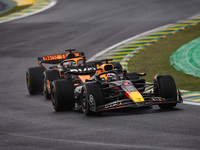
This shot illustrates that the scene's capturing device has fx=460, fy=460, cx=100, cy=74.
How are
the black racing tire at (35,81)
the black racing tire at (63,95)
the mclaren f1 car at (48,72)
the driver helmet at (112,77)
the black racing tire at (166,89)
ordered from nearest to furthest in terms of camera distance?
the black racing tire at (166,89) → the driver helmet at (112,77) → the black racing tire at (63,95) → the mclaren f1 car at (48,72) → the black racing tire at (35,81)

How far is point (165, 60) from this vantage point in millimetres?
22156

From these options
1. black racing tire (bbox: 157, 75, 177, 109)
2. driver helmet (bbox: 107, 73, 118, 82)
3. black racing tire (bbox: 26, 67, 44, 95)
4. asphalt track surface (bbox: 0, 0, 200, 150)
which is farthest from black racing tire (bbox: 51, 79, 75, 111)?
black racing tire (bbox: 26, 67, 44, 95)

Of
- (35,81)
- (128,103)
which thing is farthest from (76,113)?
(35,81)

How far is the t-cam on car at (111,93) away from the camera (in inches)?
490

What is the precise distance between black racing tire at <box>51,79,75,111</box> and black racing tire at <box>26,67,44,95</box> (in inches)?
169

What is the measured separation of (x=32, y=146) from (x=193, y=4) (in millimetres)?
29112

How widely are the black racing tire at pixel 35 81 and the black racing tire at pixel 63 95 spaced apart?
4.30m

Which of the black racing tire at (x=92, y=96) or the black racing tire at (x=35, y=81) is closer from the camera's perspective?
the black racing tire at (x=92, y=96)

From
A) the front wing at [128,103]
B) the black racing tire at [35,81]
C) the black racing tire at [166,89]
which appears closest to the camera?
the front wing at [128,103]

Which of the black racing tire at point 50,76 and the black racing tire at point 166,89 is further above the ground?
the black racing tire at point 50,76

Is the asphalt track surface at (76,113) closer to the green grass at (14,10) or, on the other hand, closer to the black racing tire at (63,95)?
the black racing tire at (63,95)

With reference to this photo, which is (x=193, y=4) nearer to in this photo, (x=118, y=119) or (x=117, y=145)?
(x=118, y=119)

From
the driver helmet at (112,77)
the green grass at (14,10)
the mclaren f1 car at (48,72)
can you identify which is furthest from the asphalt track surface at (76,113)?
the green grass at (14,10)

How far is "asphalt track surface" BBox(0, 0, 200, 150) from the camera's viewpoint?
9.71 m
